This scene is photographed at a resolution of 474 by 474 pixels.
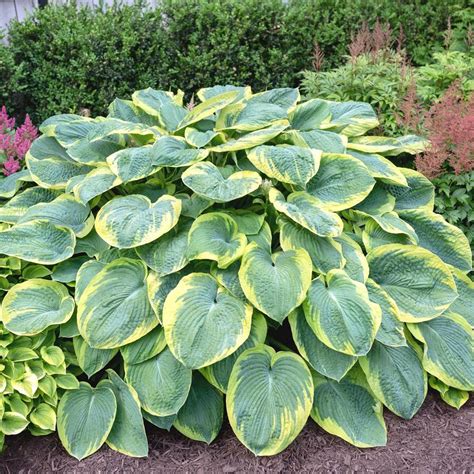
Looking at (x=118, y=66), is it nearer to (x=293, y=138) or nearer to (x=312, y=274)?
(x=293, y=138)

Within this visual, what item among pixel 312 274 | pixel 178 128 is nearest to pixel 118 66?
pixel 178 128

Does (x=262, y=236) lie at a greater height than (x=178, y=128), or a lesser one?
lesser

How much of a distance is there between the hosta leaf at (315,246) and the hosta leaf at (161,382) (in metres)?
0.62

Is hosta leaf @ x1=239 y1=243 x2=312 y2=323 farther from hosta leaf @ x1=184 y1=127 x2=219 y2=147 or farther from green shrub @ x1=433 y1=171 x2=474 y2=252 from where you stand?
green shrub @ x1=433 y1=171 x2=474 y2=252

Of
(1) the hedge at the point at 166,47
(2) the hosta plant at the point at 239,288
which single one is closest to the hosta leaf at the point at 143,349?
(2) the hosta plant at the point at 239,288

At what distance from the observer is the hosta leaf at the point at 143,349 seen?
2.12 m

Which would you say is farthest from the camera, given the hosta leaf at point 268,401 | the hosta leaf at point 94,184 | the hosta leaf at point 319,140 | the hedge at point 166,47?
the hedge at point 166,47

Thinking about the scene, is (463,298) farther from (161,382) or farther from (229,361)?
(161,382)

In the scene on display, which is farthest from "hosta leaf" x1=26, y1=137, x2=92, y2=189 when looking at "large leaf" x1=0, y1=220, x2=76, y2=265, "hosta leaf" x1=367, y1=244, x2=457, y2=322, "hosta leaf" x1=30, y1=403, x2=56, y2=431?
"hosta leaf" x1=367, y1=244, x2=457, y2=322

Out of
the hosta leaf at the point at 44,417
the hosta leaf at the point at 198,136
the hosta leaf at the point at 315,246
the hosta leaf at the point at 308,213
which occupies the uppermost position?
the hosta leaf at the point at 198,136

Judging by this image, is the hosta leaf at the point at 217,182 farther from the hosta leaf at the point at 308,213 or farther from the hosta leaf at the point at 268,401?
the hosta leaf at the point at 268,401

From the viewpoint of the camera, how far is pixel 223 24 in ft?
14.6

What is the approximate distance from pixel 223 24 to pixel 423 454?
→ 11.5 feet

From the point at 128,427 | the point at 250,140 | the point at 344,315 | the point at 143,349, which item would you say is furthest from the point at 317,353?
the point at 250,140
